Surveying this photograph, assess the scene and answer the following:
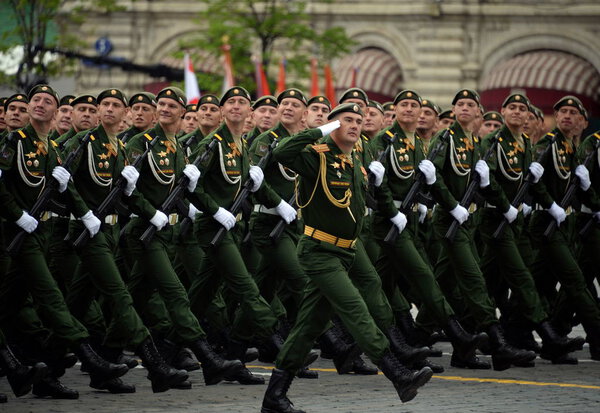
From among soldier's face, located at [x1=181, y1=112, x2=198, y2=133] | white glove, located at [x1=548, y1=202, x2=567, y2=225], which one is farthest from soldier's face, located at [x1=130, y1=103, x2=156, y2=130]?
white glove, located at [x1=548, y1=202, x2=567, y2=225]

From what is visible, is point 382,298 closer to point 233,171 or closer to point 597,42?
point 233,171

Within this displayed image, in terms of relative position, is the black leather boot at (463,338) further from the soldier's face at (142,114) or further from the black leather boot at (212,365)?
the soldier's face at (142,114)

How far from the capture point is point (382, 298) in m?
9.59

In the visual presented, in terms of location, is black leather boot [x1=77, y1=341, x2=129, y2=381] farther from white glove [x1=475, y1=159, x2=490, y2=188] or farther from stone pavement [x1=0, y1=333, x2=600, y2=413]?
white glove [x1=475, y1=159, x2=490, y2=188]

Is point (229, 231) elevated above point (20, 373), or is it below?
above

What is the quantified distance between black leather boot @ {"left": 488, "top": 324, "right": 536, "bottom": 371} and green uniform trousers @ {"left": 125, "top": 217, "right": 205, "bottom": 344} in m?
2.33

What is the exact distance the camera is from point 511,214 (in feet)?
37.5

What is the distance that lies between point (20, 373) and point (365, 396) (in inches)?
86.1

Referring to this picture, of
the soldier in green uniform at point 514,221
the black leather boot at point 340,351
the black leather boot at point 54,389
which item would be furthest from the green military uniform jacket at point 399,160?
the black leather boot at point 54,389

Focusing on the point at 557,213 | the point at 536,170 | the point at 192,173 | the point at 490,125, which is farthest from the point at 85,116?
Answer: the point at 490,125

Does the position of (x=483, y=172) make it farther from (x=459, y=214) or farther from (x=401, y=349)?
(x=401, y=349)

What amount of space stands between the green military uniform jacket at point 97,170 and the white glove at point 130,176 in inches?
4.3

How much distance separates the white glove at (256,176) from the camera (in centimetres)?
1053

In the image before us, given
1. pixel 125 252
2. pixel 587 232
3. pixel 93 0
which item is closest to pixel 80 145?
pixel 125 252
